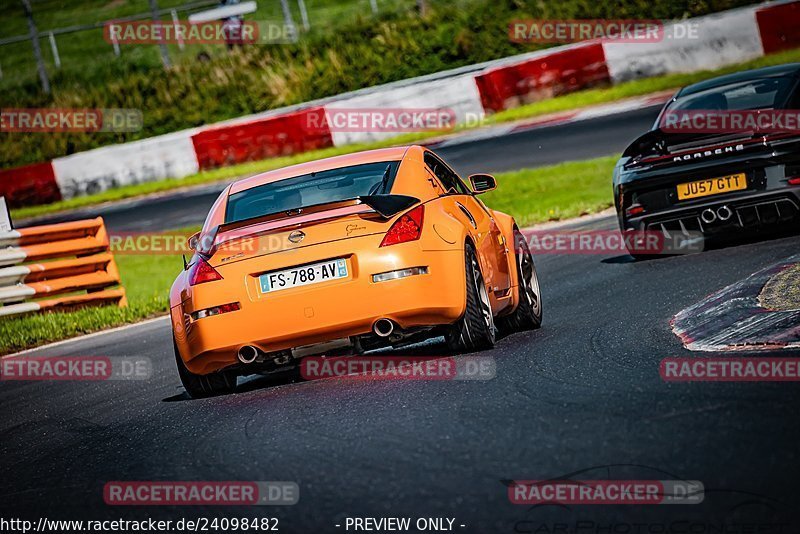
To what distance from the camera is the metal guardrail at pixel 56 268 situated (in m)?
14.3

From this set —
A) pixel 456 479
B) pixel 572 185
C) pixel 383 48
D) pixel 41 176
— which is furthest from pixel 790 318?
pixel 383 48

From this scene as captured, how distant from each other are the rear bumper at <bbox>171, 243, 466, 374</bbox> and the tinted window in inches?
51.5

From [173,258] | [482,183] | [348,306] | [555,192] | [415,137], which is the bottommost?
[555,192]

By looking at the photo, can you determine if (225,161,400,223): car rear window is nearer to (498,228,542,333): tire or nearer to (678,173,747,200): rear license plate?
(498,228,542,333): tire

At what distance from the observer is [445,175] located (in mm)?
8695

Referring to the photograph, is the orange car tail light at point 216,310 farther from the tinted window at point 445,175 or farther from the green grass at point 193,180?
the green grass at point 193,180

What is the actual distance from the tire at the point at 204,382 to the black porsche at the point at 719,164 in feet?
15.4

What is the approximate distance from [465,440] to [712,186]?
19.9 ft

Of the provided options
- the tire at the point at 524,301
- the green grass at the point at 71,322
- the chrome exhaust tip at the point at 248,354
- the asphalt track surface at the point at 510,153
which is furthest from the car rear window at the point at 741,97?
the asphalt track surface at the point at 510,153

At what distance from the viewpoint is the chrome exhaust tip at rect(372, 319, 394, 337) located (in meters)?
6.99

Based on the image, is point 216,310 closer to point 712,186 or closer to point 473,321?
point 473,321

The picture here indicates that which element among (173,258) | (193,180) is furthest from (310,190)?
(193,180)

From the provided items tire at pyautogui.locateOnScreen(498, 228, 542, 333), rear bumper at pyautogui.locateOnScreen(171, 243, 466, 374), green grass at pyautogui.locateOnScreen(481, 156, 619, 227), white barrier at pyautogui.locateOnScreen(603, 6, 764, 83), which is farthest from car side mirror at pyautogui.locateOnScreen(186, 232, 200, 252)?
white barrier at pyautogui.locateOnScreen(603, 6, 764, 83)

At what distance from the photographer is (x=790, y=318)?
642 cm
